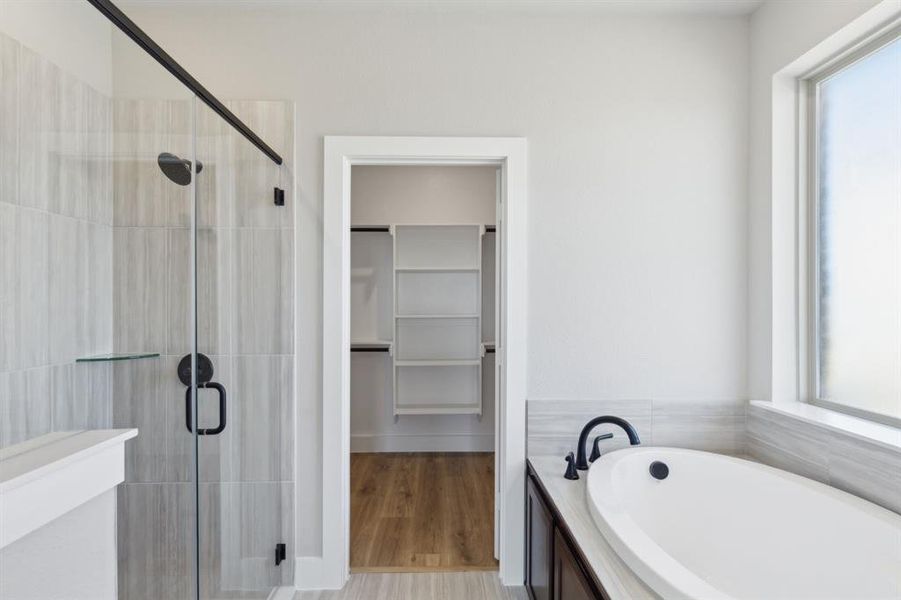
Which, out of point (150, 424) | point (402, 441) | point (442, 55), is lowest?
point (402, 441)

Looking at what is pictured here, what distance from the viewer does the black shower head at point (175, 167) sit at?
49.6 inches

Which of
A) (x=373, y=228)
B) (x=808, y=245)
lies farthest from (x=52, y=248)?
(x=373, y=228)

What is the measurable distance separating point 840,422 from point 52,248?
249 cm

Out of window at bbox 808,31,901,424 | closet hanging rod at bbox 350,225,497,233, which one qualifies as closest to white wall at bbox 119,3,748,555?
window at bbox 808,31,901,424

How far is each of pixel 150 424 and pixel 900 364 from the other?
242 cm

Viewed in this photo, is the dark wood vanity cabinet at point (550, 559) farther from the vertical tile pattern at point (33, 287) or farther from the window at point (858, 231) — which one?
the vertical tile pattern at point (33, 287)

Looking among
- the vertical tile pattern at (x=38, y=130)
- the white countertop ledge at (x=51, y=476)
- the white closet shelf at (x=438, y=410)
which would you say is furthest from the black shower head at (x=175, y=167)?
the white closet shelf at (x=438, y=410)

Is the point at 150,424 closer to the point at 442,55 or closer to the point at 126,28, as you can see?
the point at 126,28

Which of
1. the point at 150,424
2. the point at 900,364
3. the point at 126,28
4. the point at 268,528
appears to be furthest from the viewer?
the point at 268,528

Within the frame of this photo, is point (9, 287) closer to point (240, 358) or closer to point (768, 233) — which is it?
point (240, 358)

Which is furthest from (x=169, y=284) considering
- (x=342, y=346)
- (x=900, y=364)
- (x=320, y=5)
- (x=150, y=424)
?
(x=900, y=364)

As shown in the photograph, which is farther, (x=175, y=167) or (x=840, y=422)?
(x=840, y=422)

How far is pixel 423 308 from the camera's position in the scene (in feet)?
12.9

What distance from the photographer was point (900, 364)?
1692 mm
